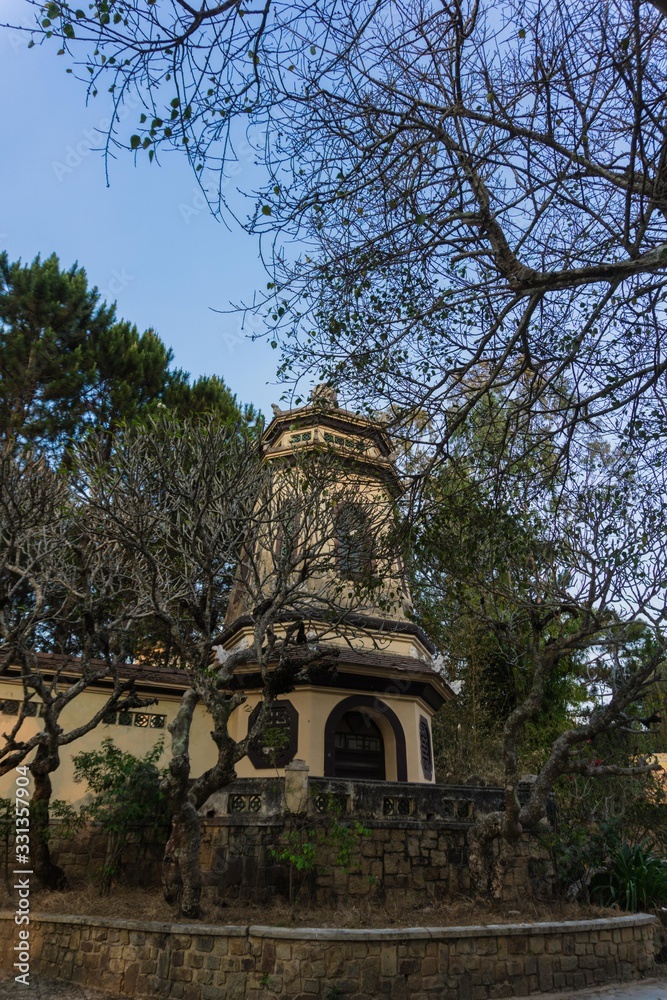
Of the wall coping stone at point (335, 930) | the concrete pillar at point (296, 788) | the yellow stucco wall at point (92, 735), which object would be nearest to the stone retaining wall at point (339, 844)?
the concrete pillar at point (296, 788)

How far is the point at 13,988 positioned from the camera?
834 centimetres

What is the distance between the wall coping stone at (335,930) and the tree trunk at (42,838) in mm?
1563

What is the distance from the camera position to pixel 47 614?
13133 mm

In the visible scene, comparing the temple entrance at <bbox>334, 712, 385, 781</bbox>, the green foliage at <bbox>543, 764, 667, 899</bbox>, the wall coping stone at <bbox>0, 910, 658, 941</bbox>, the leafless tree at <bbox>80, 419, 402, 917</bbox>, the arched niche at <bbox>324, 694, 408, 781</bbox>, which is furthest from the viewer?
the temple entrance at <bbox>334, 712, 385, 781</bbox>

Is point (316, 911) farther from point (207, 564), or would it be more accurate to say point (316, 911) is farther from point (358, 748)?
point (358, 748)

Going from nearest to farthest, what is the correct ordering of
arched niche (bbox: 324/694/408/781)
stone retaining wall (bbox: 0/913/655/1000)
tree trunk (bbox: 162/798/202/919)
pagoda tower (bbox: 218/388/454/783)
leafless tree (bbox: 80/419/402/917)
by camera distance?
1. stone retaining wall (bbox: 0/913/655/1000)
2. tree trunk (bbox: 162/798/202/919)
3. leafless tree (bbox: 80/419/402/917)
4. pagoda tower (bbox: 218/388/454/783)
5. arched niche (bbox: 324/694/408/781)

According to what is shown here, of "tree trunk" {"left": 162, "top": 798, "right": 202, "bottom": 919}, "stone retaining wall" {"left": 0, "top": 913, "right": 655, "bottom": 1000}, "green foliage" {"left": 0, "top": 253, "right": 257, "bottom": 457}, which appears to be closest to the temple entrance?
"tree trunk" {"left": 162, "top": 798, "right": 202, "bottom": 919}

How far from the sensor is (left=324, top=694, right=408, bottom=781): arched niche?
Result: 1403cm

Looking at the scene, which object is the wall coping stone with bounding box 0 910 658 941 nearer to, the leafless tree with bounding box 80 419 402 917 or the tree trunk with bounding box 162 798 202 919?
the tree trunk with bounding box 162 798 202 919

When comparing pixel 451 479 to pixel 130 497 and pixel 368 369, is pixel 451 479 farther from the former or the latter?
pixel 130 497

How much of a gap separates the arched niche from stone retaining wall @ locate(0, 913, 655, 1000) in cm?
567

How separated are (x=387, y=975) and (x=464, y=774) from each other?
40.5 ft

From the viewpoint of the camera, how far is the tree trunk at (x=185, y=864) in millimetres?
8570

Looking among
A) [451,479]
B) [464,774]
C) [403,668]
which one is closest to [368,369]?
[451,479]
